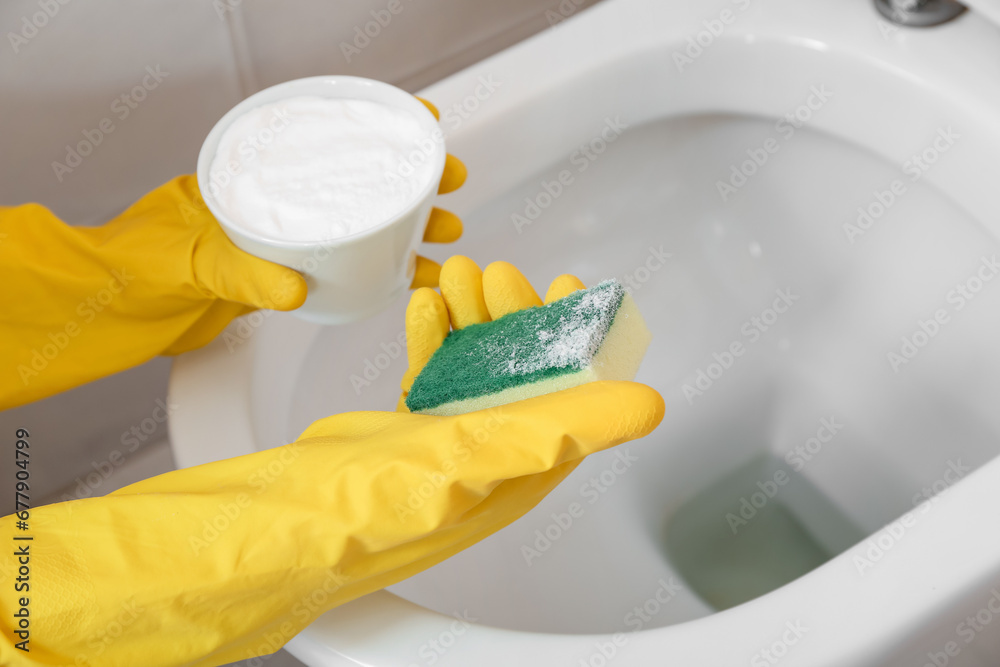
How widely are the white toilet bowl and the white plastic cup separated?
0.13 metres

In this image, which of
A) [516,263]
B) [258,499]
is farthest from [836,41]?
[258,499]

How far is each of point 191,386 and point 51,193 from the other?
0.31m

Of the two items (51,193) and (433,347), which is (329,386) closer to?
(433,347)

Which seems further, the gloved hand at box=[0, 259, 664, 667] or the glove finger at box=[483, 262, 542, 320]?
the glove finger at box=[483, 262, 542, 320]

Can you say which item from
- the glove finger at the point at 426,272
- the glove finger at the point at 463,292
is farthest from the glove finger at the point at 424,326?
the glove finger at the point at 426,272

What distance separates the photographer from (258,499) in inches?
19.4

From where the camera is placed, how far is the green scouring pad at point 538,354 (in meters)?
0.51

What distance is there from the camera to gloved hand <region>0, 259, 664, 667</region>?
0.47 metres

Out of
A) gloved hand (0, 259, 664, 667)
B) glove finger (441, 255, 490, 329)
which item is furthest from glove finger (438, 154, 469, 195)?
gloved hand (0, 259, 664, 667)

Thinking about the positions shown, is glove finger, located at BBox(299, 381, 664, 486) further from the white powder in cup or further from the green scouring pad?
Result: the white powder in cup

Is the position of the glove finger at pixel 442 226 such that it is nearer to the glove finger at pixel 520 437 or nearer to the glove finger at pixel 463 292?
the glove finger at pixel 463 292

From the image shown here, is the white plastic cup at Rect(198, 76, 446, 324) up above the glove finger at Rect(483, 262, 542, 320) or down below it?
above

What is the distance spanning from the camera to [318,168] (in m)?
0.58

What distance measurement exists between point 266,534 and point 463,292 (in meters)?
0.22
